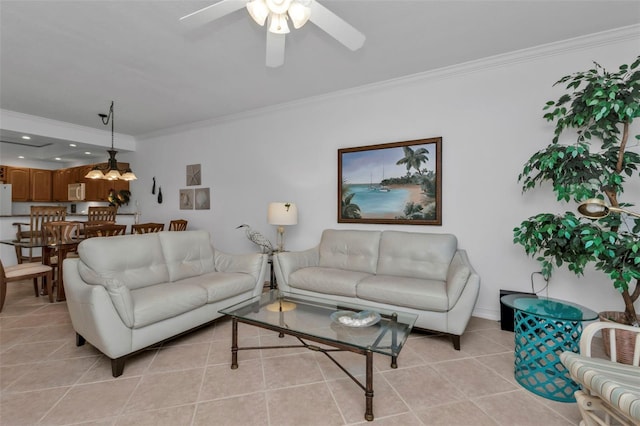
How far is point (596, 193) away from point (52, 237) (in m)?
5.88

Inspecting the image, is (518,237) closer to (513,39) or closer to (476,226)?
(476,226)

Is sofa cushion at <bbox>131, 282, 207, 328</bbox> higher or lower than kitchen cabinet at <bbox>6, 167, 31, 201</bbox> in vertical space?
lower

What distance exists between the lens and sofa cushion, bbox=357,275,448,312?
2.43 m

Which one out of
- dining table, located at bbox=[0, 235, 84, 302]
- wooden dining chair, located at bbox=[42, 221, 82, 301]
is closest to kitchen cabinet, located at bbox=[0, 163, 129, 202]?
dining table, located at bbox=[0, 235, 84, 302]

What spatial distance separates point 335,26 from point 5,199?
8322mm

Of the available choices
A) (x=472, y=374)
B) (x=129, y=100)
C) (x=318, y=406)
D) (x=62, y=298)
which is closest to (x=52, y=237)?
(x=62, y=298)

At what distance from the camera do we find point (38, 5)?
214cm

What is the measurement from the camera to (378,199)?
358 centimetres

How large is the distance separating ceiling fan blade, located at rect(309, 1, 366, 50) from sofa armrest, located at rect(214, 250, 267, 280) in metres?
2.24

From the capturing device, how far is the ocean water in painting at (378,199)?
346 cm

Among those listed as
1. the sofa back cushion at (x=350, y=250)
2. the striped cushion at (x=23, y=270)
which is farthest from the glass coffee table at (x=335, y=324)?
the striped cushion at (x=23, y=270)

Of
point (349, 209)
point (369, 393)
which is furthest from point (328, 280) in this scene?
point (369, 393)

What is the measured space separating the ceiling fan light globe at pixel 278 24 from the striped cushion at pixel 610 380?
7.79 ft

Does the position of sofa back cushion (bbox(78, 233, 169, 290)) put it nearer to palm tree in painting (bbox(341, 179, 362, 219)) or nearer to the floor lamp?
the floor lamp
